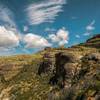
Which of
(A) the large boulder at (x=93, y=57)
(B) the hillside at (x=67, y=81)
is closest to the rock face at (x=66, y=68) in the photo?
(B) the hillside at (x=67, y=81)

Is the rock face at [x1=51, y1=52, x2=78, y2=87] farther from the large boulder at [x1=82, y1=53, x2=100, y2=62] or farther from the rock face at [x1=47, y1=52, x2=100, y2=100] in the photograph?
the large boulder at [x1=82, y1=53, x2=100, y2=62]

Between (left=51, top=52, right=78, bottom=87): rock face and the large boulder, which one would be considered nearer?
the large boulder

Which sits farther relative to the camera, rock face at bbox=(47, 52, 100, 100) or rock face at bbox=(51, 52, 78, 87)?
rock face at bbox=(51, 52, 78, 87)

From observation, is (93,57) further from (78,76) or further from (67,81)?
(67,81)

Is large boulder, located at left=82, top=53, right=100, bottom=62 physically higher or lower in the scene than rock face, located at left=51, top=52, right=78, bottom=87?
higher

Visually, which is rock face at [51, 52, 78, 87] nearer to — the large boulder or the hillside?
the hillside

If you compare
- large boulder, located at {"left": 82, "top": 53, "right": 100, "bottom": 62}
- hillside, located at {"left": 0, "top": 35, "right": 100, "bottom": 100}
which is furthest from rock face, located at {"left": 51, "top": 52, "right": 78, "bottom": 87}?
large boulder, located at {"left": 82, "top": 53, "right": 100, "bottom": 62}

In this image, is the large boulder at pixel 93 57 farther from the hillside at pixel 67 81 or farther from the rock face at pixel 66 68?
the rock face at pixel 66 68

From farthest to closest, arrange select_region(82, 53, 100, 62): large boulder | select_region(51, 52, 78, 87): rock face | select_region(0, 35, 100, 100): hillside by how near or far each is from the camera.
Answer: select_region(51, 52, 78, 87): rock face < select_region(82, 53, 100, 62): large boulder < select_region(0, 35, 100, 100): hillside

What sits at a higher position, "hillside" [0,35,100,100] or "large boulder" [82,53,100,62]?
"large boulder" [82,53,100,62]

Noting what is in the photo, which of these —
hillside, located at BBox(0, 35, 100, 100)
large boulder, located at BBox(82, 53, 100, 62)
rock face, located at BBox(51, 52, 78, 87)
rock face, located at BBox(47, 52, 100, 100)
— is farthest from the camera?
rock face, located at BBox(51, 52, 78, 87)

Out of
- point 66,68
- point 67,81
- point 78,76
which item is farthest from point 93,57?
point 67,81

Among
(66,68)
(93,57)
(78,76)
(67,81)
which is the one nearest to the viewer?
(78,76)

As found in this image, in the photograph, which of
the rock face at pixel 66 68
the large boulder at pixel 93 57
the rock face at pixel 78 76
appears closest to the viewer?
the rock face at pixel 78 76
